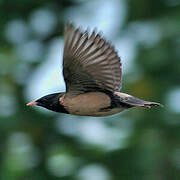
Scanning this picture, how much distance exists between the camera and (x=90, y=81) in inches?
188

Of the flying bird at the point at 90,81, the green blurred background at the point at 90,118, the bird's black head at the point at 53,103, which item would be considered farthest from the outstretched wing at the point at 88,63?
the green blurred background at the point at 90,118

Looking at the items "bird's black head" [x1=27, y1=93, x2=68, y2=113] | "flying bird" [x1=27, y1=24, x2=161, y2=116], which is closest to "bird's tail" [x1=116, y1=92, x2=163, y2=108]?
"flying bird" [x1=27, y1=24, x2=161, y2=116]

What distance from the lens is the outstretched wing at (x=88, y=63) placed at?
14.8 feet

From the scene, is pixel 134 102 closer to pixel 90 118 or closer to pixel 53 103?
pixel 53 103

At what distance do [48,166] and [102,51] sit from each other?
556 cm

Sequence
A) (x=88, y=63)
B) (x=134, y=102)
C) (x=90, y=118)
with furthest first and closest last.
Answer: (x=90, y=118) → (x=134, y=102) → (x=88, y=63)

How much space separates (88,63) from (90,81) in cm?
15

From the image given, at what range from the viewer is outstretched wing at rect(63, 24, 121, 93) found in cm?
451

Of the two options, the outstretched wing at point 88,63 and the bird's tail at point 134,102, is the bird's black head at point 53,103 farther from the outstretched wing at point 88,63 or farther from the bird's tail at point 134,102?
the bird's tail at point 134,102

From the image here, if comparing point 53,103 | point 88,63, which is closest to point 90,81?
point 88,63

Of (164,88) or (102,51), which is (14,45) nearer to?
(164,88)

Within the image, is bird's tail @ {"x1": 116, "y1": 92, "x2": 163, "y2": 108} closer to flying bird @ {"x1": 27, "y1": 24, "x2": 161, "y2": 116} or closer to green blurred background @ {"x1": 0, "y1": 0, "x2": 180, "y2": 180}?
flying bird @ {"x1": 27, "y1": 24, "x2": 161, "y2": 116}

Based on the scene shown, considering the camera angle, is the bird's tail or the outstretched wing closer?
the outstretched wing

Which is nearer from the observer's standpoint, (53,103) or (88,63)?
(88,63)
